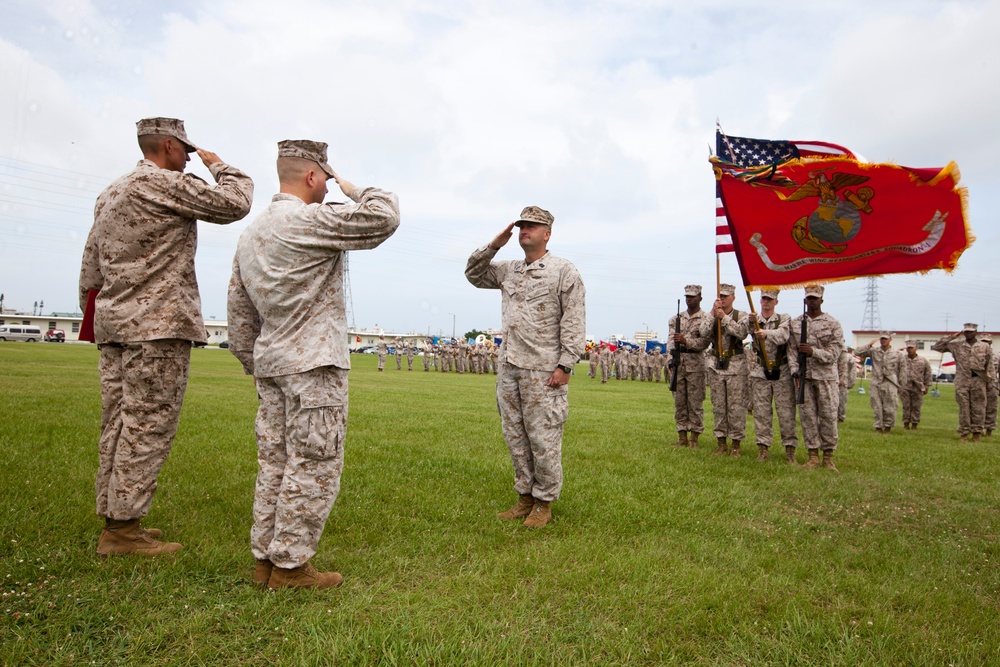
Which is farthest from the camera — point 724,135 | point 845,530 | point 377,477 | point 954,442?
point 954,442

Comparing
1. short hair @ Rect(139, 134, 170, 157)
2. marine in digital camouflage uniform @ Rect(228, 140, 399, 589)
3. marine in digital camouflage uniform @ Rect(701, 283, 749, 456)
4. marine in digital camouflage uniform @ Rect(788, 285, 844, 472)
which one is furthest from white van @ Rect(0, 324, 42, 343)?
marine in digital camouflage uniform @ Rect(228, 140, 399, 589)

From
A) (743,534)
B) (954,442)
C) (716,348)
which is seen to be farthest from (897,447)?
(743,534)

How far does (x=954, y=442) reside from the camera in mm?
12297

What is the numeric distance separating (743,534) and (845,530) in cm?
101

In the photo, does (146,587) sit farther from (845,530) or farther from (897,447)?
(897,447)

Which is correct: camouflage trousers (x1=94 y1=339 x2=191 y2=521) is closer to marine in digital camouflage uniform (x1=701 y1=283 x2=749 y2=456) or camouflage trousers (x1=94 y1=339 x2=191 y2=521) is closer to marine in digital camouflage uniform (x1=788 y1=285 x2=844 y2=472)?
marine in digital camouflage uniform (x1=701 y1=283 x2=749 y2=456)

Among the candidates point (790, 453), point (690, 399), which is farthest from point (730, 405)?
point (790, 453)

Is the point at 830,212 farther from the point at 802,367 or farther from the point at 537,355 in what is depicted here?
the point at 537,355

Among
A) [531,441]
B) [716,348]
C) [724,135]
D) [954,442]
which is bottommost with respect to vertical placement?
[954,442]

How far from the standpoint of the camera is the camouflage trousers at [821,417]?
8273 millimetres

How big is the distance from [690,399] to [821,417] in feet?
6.16

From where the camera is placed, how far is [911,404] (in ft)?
49.8

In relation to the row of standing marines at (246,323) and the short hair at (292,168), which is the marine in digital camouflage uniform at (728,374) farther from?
the short hair at (292,168)

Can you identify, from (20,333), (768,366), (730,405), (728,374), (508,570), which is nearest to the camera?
(508,570)
